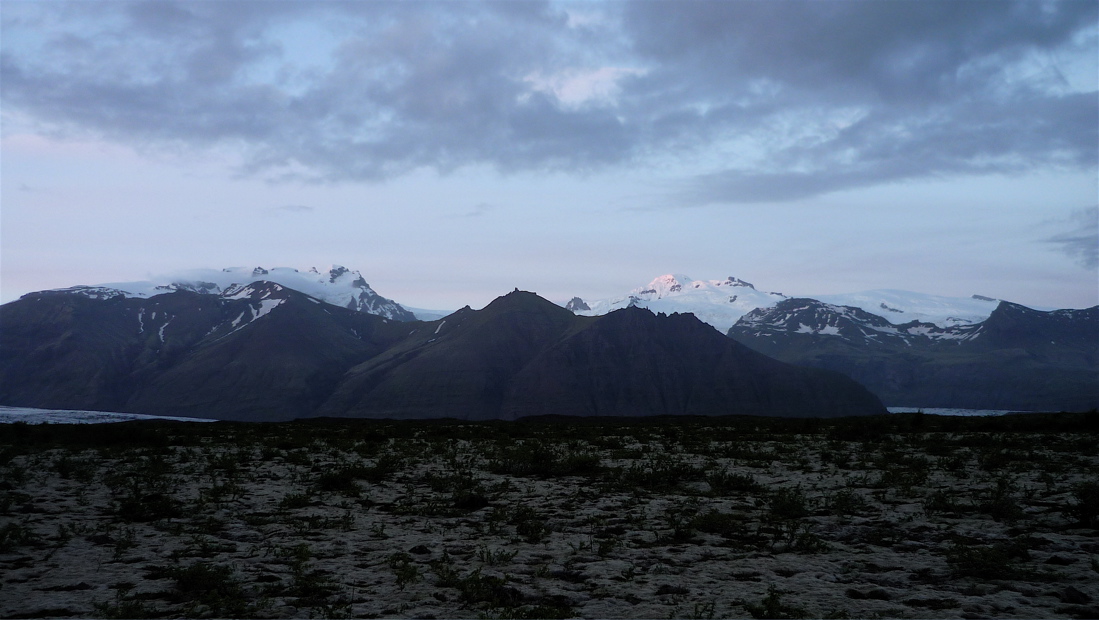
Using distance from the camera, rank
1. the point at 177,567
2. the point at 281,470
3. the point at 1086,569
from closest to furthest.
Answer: the point at 1086,569 → the point at 177,567 → the point at 281,470

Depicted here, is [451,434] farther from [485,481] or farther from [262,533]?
[262,533]

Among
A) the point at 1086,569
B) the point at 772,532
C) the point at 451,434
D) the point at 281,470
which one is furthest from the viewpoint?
the point at 451,434

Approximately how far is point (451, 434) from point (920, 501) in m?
25.5

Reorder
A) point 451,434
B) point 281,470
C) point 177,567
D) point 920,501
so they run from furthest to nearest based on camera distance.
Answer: point 451,434
point 281,470
point 920,501
point 177,567

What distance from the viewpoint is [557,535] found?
13.6m

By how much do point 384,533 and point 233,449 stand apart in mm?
16463

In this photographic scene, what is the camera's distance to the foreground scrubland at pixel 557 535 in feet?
32.0

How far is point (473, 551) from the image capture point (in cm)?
1239

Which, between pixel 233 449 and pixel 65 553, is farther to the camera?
pixel 233 449

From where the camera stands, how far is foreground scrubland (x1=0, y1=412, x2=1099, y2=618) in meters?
9.76

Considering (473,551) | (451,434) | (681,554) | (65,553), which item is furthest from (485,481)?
(451,434)

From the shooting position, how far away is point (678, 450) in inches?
1026

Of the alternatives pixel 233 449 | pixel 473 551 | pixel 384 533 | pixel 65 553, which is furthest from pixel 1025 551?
pixel 233 449

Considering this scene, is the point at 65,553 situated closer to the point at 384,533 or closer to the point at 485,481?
the point at 384,533
